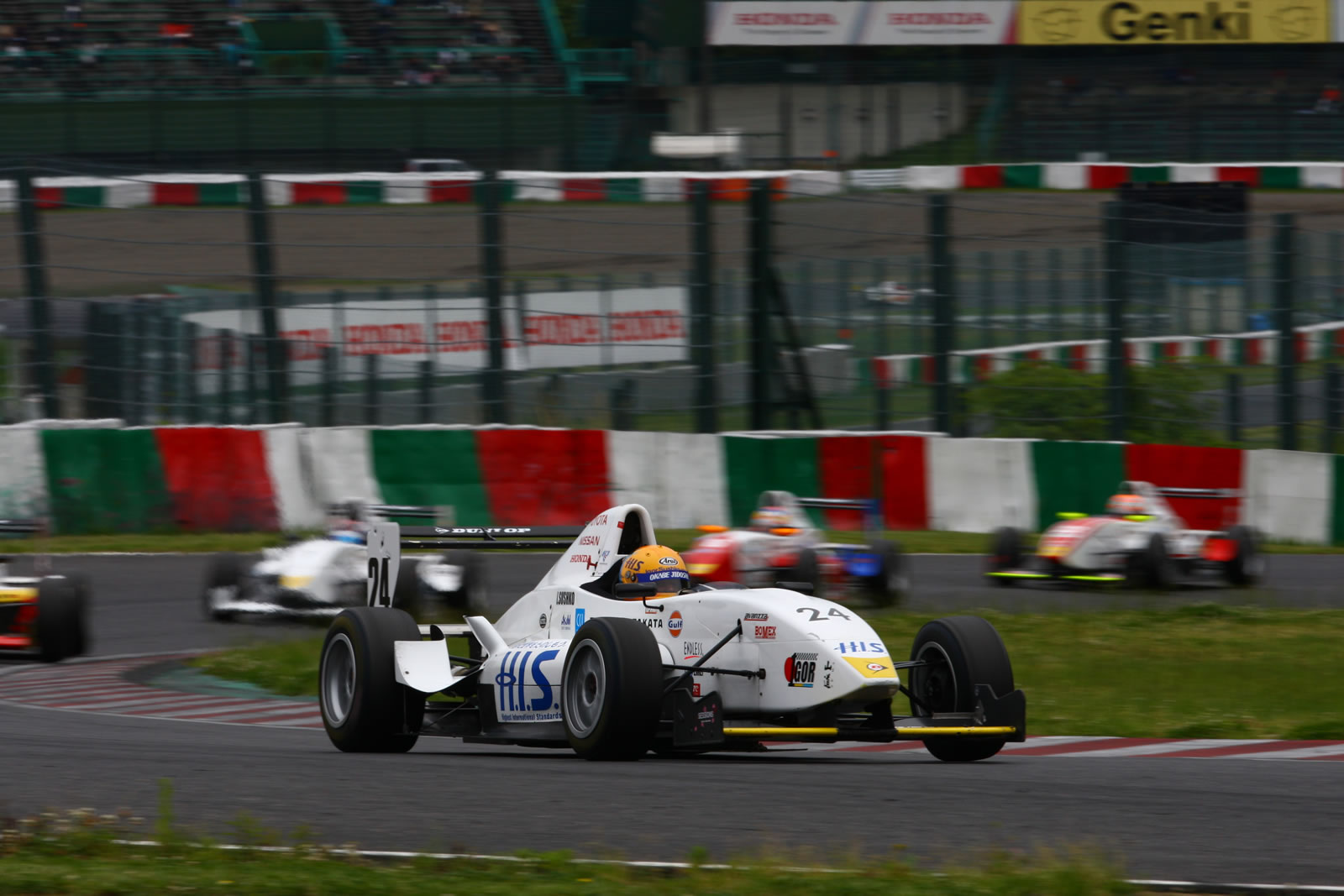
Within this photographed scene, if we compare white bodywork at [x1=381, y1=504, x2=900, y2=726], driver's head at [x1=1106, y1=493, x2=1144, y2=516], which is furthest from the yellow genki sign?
white bodywork at [x1=381, y1=504, x2=900, y2=726]

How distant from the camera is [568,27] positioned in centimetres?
4631

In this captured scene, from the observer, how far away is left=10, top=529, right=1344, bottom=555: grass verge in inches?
634

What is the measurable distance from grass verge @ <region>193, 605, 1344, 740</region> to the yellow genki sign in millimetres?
31418

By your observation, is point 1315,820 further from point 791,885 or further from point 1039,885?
point 791,885

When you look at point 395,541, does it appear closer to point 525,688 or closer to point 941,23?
point 525,688

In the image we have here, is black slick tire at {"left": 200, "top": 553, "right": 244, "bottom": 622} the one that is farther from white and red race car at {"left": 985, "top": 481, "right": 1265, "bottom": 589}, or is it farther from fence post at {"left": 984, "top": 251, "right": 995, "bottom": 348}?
fence post at {"left": 984, "top": 251, "right": 995, "bottom": 348}

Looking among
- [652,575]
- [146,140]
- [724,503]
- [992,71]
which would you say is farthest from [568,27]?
[652,575]

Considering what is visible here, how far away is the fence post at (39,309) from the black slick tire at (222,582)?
428 centimetres

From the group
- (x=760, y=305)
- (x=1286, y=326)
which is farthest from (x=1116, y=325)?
(x=760, y=305)

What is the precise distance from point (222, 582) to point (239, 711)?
310cm

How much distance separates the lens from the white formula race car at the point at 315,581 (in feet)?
42.9

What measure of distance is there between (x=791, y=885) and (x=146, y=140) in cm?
3203

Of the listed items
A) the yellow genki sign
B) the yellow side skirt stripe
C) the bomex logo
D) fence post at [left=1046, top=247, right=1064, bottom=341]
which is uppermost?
the yellow genki sign

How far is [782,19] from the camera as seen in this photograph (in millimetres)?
43031
